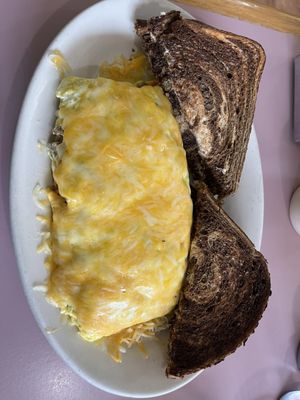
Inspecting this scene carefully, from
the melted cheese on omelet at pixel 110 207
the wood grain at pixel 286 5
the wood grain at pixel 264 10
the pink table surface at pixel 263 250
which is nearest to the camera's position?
the melted cheese on omelet at pixel 110 207

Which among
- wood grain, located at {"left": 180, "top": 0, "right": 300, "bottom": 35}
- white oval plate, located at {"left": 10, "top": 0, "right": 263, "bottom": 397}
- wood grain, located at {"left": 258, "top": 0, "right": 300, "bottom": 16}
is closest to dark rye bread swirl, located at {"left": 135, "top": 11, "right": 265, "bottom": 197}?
white oval plate, located at {"left": 10, "top": 0, "right": 263, "bottom": 397}

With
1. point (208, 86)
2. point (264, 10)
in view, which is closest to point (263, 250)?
point (208, 86)

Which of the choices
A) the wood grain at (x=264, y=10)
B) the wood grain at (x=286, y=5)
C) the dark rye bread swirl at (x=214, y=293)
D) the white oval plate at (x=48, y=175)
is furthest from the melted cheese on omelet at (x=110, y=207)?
the wood grain at (x=286, y=5)

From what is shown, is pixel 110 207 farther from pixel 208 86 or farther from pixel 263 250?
pixel 263 250

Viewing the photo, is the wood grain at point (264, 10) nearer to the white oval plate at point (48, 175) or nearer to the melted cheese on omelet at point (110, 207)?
the white oval plate at point (48, 175)

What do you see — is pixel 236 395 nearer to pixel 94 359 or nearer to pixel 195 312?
pixel 195 312

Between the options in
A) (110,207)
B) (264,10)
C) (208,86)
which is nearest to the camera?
(110,207)
